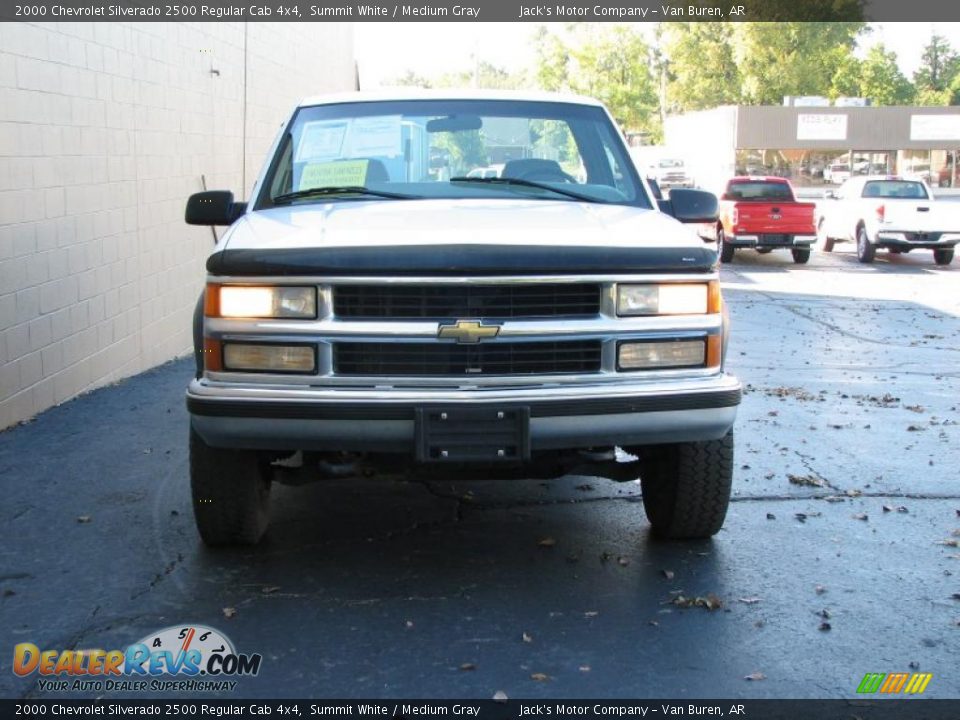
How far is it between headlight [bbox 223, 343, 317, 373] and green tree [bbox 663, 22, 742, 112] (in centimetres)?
7161

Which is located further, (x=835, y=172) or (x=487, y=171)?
(x=835, y=172)

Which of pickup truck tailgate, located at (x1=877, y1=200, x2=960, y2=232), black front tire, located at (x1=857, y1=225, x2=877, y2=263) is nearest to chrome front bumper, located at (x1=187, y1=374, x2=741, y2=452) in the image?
pickup truck tailgate, located at (x1=877, y1=200, x2=960, y2=232)

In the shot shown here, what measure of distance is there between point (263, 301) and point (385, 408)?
591 millimetres

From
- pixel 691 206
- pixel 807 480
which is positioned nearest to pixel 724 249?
pixel 807 480

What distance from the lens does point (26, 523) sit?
5.19 meters

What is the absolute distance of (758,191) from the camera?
2275 centimetres

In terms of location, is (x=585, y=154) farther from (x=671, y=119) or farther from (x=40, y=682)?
(x=671, y=119)

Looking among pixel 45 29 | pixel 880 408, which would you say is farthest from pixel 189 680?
pixel 880 408

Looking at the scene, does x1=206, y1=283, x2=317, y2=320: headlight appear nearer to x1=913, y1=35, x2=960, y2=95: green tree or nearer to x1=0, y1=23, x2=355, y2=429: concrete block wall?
x1=0, y1=23, x2=355, y2=429: concrete block wall

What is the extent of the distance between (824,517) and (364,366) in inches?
98.4

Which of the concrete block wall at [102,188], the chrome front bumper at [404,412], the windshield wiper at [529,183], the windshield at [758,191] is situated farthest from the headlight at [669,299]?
the windshield at [758,191]

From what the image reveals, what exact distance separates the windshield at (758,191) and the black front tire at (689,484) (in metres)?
18.5

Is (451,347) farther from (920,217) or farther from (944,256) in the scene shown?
(944,256)

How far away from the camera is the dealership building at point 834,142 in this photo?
51.6 m
